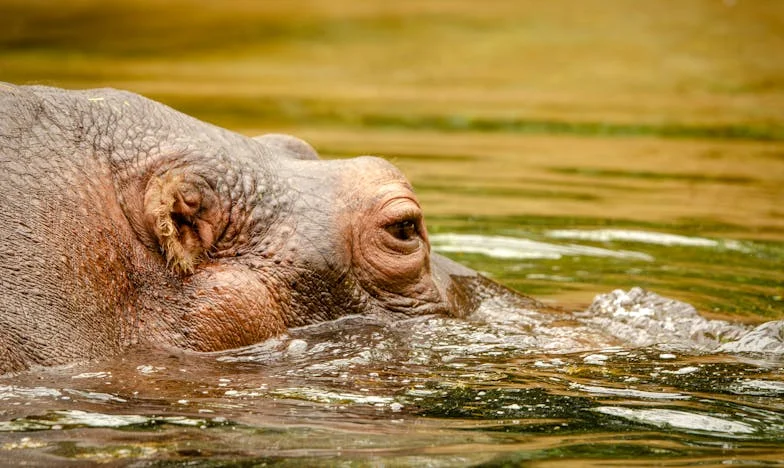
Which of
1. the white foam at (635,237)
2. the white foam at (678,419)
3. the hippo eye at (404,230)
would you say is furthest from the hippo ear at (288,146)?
the white foam at (635,237)

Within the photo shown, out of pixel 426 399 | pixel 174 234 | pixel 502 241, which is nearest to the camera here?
pixel 426 399

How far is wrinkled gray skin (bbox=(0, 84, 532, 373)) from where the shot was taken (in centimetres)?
476

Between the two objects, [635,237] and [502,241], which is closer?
[502,241]

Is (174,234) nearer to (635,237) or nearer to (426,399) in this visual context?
(426,399)

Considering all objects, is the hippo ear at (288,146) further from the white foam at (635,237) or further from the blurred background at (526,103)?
the white foam at (635,237)

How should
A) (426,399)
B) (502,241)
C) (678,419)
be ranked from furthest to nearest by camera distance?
(502,241)
(426,399)
(678,419)

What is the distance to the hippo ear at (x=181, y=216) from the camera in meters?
5.17

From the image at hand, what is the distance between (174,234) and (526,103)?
11068 millimetres

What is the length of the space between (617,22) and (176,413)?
19191 millimetres

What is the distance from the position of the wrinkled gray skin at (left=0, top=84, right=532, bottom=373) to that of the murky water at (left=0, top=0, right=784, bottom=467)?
125mm

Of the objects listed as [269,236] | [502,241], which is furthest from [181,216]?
[502,241]

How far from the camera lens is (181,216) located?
5336 mm

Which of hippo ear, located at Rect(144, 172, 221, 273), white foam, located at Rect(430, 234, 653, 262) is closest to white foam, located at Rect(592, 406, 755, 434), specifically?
hippo ear, located at Rect(144, 172, 221, 273)

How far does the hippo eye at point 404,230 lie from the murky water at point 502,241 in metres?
0.37
